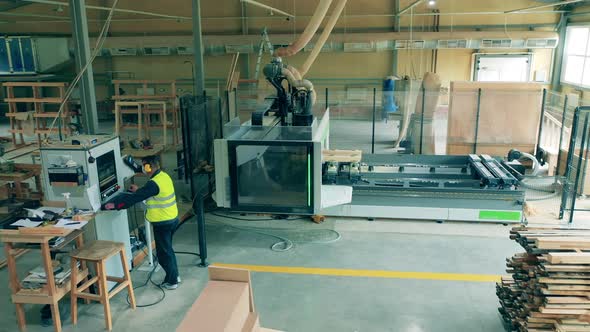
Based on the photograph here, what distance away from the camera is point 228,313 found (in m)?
Result: 3.42

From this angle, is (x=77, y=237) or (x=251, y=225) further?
(x=251, y=225)

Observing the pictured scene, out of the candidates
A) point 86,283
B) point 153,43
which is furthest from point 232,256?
point 153,43

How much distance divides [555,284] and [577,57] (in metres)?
14.5

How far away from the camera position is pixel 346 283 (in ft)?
19.7

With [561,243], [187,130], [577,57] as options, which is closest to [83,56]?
[187,130]

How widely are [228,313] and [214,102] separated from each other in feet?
23.0

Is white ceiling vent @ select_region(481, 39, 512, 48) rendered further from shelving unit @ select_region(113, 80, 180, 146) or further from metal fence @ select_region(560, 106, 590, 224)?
shelving unit @ select_region(113, 80, 180, 146)

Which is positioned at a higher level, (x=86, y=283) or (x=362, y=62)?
(x=362, y=62)

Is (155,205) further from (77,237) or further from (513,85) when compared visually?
(513,85)

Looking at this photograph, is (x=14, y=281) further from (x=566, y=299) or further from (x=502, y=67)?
(x=502, y=67)

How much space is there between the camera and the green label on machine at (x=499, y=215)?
744cm

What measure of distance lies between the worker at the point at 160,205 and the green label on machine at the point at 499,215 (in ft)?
16.6

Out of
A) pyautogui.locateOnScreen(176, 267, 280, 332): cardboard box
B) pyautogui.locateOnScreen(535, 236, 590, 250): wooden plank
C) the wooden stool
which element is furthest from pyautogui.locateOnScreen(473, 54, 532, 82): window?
pyautogui.locateOnScreen(176, 267, 280, 332): cardboard box

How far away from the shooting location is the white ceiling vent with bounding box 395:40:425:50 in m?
15.3
